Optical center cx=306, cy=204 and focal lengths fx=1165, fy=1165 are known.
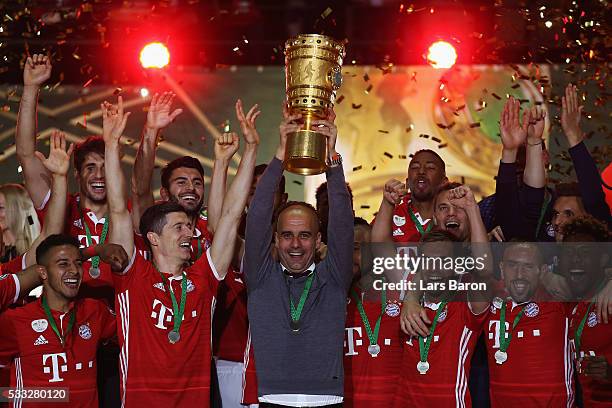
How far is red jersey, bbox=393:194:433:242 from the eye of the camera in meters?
6.36

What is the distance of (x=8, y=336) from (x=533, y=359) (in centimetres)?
256

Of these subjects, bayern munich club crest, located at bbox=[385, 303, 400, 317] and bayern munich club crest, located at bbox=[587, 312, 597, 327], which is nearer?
bayern munich club crest, located at bbox=[587, 312, 597, 327]

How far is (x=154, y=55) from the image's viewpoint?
26.7 feet

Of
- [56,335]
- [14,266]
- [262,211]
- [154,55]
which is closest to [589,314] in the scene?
[262,211]

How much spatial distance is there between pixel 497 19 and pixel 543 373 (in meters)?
2.96

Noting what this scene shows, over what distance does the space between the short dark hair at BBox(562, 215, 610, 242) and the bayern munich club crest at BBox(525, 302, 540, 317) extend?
42 cm

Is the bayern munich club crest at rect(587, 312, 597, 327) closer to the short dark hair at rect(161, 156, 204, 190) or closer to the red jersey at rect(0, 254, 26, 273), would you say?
the short dark hair at rect(161, 156, 204, 190)

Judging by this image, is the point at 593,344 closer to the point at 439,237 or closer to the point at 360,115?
the point at 439,237

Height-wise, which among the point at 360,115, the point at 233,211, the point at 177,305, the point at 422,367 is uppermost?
the point at 360,115

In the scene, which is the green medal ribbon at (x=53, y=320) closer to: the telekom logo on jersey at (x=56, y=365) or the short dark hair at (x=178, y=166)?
the telekom logo on jersey at (x=56, y=365)

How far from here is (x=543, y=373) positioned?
560cm

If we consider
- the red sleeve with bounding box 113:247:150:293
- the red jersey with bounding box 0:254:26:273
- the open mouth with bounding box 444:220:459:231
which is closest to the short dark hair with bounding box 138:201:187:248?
the red sleeve with bounding box 113:247:150:293

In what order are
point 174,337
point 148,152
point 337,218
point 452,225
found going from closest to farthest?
point 337,218 < point 174,337 < point 452,225 < point 148,152

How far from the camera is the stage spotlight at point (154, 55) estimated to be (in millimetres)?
8109
